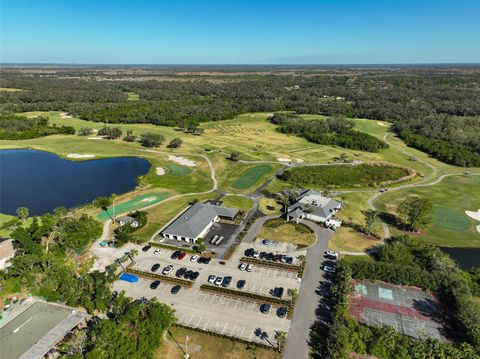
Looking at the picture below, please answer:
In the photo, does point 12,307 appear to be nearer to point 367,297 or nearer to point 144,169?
point 367,297

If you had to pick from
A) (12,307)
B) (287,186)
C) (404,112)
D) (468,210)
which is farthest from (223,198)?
(404,112)

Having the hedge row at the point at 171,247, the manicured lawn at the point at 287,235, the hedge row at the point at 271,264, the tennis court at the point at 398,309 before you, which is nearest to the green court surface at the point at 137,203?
the hedge row at the point at 171,247

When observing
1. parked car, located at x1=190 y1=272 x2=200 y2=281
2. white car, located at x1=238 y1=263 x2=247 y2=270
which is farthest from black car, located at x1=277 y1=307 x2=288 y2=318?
parked car, located at x1=190 y1=272 x2=200 y2=281

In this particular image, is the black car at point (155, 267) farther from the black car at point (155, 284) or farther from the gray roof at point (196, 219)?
the gray roof at point (196, 219)

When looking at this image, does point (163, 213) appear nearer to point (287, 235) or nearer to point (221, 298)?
point (287, 235)

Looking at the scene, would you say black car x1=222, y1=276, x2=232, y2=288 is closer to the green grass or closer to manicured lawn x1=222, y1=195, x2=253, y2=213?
manicured lawn x1=222, y1=195, x2=253, y2=213

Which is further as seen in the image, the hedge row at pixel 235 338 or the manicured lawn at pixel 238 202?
the manicured lawn at pixel 238 202
